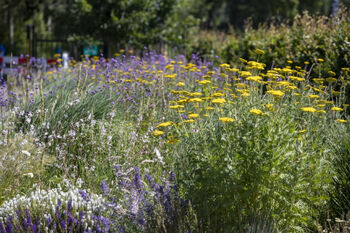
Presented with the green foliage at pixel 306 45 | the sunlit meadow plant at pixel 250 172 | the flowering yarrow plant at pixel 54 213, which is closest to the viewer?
the sunlit meadow plant at pixel 250 172

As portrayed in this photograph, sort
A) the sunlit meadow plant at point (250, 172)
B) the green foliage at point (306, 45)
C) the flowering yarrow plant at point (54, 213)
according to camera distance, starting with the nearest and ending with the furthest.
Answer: the sunlit meadow plant at point (250, 172) < the flowering yarrow plant at point (54, 213) < the green foliage at point (306, 45)

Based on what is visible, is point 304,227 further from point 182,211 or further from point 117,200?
point 117,200

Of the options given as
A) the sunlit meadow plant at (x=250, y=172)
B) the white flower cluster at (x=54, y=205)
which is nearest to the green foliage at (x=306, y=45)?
the sunlit meadow plant at (x=250, y=172)

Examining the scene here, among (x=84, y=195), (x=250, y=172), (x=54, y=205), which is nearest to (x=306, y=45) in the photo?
A: (x=250, y=172)

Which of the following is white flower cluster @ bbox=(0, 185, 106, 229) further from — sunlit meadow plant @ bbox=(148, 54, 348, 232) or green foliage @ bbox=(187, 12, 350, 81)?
green foliage @ bbox=(187, 12, 350, 81)

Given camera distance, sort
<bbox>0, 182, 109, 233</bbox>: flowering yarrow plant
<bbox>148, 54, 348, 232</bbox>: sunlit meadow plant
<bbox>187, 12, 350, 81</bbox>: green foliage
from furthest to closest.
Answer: <bbox>187, 12, 350, 81</bbox>: green foliage
<bbox>0, 182, 109, 233</bbox>: flowering yarrow plant
<bbox>148, 54, 348, 232</bbox>: sunlit meadow plant

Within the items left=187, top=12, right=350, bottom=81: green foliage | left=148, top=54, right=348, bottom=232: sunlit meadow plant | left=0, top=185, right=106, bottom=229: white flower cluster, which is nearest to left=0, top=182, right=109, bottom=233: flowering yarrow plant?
left=0, top=185, right=106, bottom=229: white flower cluster

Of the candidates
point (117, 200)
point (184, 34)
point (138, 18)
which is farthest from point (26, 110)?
point (184, 34)

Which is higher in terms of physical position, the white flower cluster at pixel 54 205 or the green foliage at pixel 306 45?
the green foliage at pixel 306 45

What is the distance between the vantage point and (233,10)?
6116cm

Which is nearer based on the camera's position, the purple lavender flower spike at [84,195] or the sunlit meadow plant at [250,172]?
the sunlit meadow plant at [250,172]

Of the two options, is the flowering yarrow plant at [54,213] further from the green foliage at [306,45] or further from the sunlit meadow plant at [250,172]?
the green foliage at [306,45]

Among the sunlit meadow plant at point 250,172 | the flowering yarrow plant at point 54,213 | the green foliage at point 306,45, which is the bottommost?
the flowering yarrow plant at point 54,213

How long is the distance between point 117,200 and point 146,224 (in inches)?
30.6
